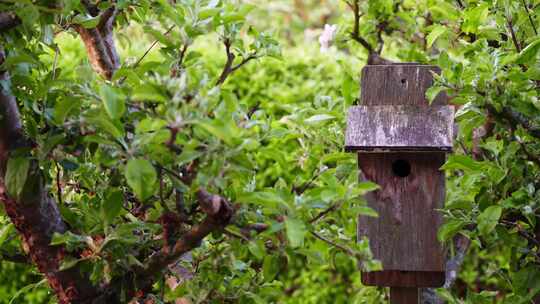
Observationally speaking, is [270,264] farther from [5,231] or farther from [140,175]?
[5,231]

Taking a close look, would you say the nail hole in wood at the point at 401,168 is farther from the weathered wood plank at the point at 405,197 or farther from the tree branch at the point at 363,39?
the tree branch at the point at 363,39

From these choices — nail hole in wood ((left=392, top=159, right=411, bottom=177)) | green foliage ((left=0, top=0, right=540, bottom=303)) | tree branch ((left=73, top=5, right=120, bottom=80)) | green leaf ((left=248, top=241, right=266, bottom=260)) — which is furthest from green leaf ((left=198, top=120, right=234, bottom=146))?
tree branch ((left=73, top=5, right=120, bottom=80))

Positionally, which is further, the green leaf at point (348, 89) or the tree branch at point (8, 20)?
the green leaf at point (348, 89)

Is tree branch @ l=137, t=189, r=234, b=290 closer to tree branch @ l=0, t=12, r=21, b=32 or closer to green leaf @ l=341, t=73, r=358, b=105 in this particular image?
tree branch @ l=0, t=12, r=21, b=32

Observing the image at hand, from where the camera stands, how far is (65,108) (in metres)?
1.44

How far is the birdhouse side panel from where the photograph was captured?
2.05 meters

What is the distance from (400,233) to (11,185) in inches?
40.2

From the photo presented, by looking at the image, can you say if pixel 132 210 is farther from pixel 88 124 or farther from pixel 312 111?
pixel 312 111

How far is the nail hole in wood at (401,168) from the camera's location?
2071 millimetres

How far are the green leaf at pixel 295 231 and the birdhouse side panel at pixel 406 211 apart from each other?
26.7 inches

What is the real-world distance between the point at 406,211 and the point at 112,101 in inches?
39.5

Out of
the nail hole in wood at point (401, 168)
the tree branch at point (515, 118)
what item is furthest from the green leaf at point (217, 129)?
the nail hole in wood at point (401, 168)

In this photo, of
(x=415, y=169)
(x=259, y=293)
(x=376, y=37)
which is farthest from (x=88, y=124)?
(x=376, y=37)

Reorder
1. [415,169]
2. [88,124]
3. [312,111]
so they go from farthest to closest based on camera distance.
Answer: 1. [312,111]
2. [415,169]
3. [88,124]
